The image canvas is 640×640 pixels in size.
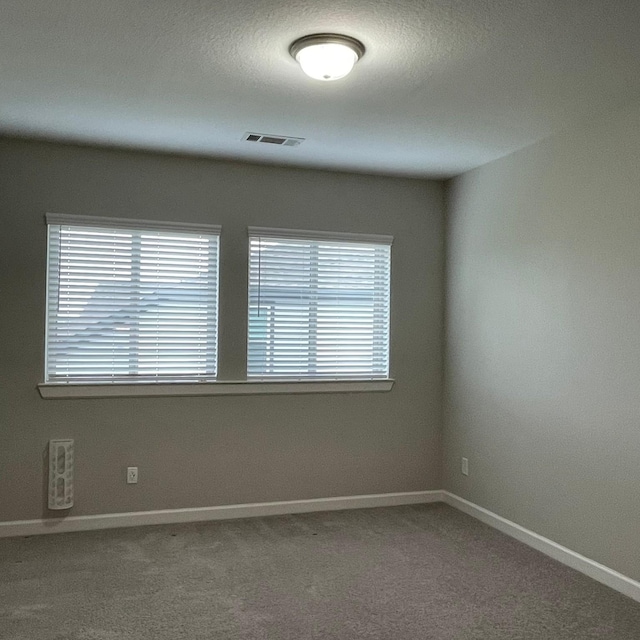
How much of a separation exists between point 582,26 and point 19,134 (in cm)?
336

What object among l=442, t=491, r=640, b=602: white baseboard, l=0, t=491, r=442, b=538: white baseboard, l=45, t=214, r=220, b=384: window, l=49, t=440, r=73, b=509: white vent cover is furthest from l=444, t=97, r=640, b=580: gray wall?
l=49, t=440, r=73, b=509: white vent cover

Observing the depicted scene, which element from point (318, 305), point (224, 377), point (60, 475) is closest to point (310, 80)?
point (318, 305)

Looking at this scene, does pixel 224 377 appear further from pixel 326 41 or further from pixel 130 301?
pixel 326 41

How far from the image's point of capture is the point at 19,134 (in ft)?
13.6

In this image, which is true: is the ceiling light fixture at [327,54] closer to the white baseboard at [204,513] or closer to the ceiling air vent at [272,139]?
the ceiling air vent at [272,139]

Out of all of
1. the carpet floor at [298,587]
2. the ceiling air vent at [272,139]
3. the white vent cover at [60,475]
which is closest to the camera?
the carpet floor at [298,587]

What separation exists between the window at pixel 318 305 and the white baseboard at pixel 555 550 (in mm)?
1234

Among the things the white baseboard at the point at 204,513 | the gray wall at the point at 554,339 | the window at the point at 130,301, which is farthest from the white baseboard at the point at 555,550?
the window at the point at 130,301

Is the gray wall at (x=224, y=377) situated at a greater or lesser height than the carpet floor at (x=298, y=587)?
greater

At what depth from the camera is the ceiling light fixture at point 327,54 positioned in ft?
8.95

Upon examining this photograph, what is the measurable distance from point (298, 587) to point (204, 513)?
1.38 meters

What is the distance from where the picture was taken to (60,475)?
4254mm

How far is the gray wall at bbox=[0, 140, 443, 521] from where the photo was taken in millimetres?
4270

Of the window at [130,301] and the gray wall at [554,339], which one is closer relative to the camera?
the gray wall at [554,339]
